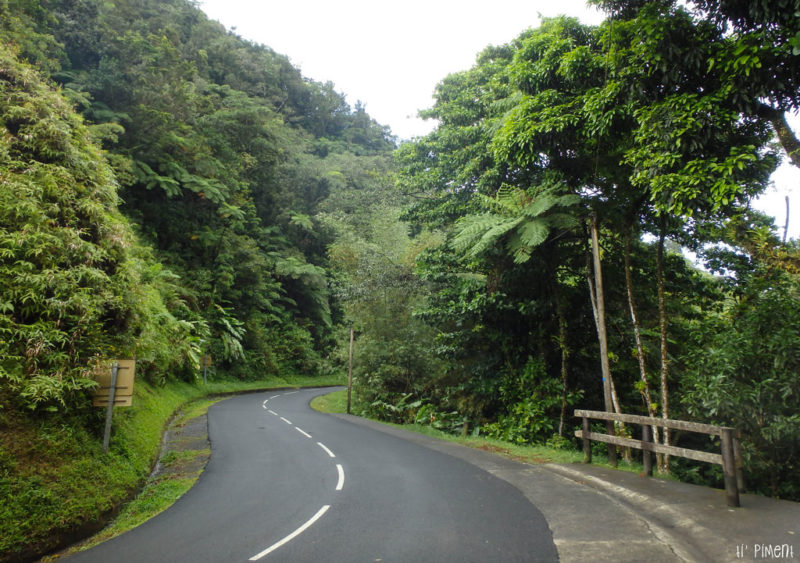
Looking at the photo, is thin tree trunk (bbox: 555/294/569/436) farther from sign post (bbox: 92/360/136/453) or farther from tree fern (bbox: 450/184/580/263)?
sign post (bbox: 92/360/136/453)

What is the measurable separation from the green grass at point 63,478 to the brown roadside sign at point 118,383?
0.34 m

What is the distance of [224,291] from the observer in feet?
95.6

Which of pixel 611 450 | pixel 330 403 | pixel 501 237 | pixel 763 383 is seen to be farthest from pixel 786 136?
pixel 330 403

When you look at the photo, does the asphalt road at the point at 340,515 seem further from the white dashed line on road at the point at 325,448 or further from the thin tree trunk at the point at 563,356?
the thin tree trunk at the point at 563,356

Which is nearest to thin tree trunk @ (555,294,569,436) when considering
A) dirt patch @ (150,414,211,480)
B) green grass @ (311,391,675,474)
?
green grass @ (311,391,675,474)

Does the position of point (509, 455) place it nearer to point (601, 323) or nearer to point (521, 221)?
point (601, 323)

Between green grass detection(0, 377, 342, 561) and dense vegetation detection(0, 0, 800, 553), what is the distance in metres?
0.06

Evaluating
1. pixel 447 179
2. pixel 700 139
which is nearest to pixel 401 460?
pixel 700 139

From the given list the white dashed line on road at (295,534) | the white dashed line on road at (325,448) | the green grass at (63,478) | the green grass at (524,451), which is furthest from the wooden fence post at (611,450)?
the green grass at (63,478)

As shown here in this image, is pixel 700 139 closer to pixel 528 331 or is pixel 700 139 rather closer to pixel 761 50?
pixel 761 50

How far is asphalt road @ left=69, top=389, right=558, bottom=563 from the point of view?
4.93m

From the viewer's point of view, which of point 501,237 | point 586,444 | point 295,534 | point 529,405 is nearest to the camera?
point 295,534

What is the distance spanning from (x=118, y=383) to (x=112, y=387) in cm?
19

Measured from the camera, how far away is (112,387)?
7.33 meters
